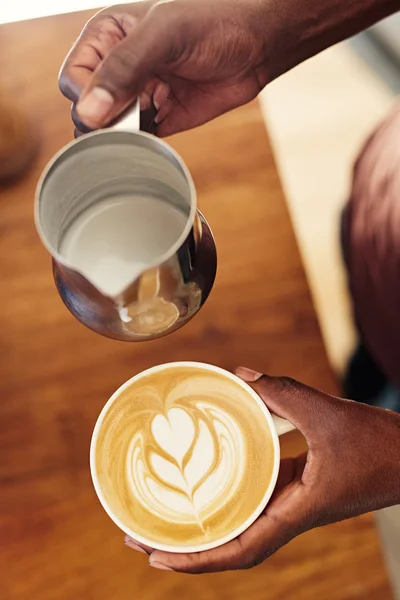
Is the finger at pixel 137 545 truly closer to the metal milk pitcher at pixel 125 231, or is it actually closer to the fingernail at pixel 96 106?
the metal milk pitcher at pixel 125 231

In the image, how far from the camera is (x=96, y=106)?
0.55 meters

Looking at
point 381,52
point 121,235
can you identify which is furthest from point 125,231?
point 381,52

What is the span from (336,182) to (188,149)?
0.75 metres

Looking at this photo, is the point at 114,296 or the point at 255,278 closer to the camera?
the point at 114,296

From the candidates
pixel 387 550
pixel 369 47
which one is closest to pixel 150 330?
pixel 387 550

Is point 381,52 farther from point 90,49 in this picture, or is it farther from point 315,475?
point 315,475

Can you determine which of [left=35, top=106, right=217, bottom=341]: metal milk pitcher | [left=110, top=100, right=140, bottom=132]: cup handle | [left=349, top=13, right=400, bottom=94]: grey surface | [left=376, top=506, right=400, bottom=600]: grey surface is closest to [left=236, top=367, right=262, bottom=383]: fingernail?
[left=35, top=106, right=217, bottom=341]: metal milk pitcher

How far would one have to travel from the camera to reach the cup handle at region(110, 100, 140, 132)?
0.54 meters

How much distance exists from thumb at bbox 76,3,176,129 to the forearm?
6.5 inches

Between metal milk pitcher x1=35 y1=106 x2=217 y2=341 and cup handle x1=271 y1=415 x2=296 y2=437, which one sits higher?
metal milk pitcher x1=35 y1=106 x2=217 y2=341

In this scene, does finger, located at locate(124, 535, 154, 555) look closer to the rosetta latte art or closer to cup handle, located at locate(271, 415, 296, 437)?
the rosetta latte art

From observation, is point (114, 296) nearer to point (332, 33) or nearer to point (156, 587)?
point (156, 587)

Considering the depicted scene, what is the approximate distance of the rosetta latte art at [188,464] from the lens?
59 centimetres

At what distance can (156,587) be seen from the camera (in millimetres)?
658
